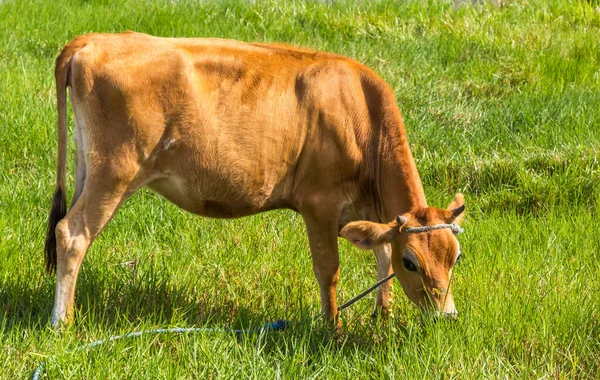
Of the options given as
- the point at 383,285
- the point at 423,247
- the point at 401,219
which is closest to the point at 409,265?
the point at 423,247

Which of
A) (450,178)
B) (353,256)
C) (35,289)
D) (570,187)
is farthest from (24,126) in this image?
(570,187)

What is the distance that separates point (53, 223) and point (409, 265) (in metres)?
1.95

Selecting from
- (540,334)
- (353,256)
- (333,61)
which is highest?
(333,61)

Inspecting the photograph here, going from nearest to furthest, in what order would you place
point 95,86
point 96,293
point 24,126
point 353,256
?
point 95,86 < point 96,293 < point 353,256 < point 24,126

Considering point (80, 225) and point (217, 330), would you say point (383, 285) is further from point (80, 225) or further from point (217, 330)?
point (80, 225)

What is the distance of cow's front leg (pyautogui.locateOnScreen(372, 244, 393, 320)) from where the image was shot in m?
5.62

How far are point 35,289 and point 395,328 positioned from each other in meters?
2.03

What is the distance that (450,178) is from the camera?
7262mm

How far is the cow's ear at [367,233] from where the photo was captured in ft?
16.1

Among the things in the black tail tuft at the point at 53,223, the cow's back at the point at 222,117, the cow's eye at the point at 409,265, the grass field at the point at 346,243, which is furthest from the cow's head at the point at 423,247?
the black tail tuft at the point at 53,223

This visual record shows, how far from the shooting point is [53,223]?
17.0 ft

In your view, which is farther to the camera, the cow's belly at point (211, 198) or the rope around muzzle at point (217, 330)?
the cow's belly at point (211, 198)

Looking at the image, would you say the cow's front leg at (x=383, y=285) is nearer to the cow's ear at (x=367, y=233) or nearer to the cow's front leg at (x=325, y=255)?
the cow's front leg at (x=325, y=255)

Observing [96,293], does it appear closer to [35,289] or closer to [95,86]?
[35,289]
